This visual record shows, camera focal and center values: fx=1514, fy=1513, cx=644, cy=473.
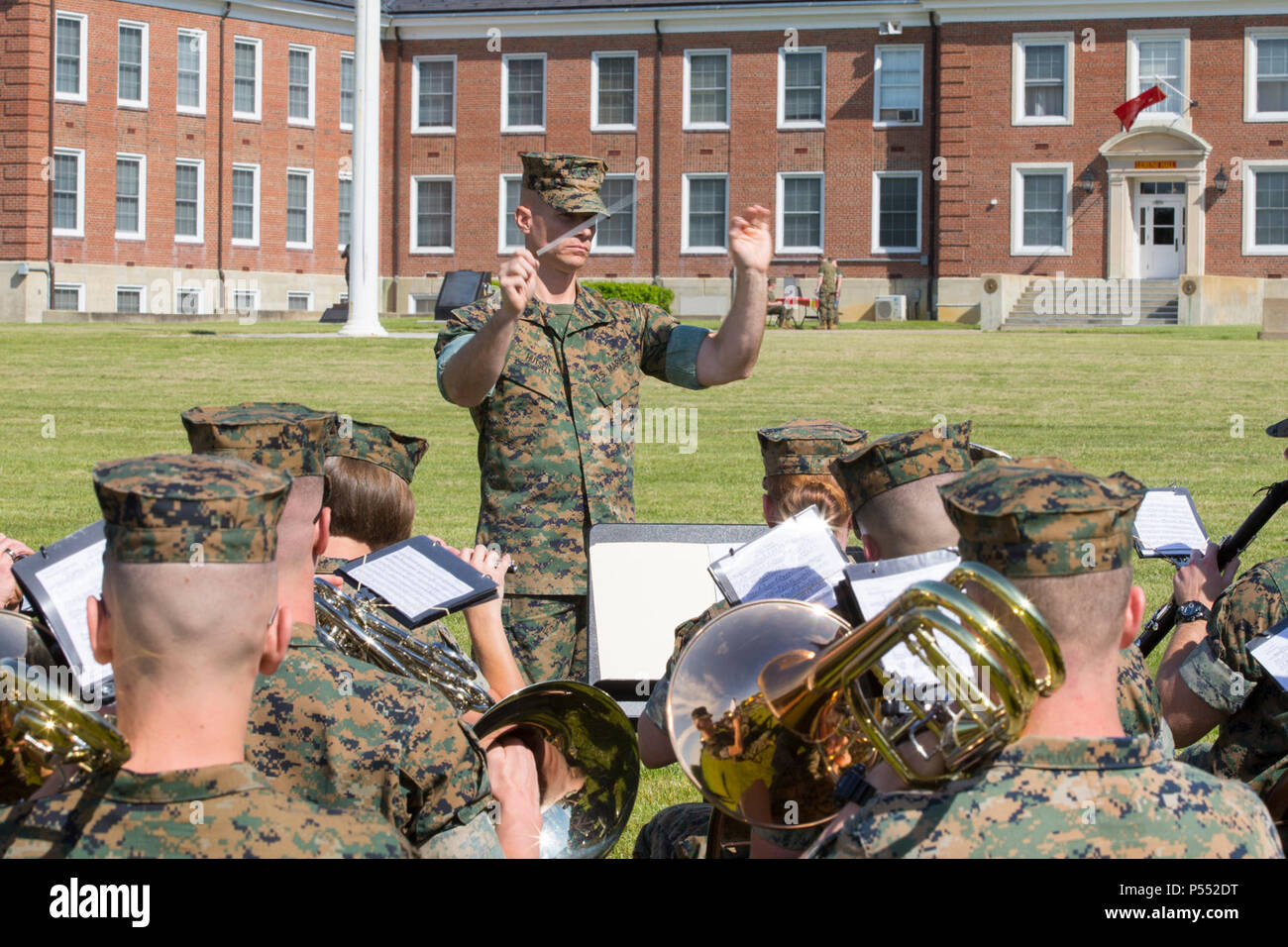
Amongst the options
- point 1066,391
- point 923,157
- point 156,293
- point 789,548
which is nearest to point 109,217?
point 156,293

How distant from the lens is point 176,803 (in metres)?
2.32

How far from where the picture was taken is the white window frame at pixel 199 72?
4291 cm

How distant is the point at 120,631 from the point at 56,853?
0.35 meters

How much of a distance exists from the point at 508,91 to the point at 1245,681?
4387 cm

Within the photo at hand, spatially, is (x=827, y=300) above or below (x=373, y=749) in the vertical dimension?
above

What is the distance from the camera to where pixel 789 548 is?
3600 millimetres

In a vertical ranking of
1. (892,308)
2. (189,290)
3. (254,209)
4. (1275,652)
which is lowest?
(1275,652)

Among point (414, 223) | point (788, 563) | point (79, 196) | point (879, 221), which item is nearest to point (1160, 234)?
point (879, 221)

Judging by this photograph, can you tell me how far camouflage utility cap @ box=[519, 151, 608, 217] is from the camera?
5.15 metres

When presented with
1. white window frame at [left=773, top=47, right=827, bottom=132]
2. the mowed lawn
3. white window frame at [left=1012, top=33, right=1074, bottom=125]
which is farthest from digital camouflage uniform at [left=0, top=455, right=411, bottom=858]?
white window frame at [left=773, top=47, right=827, bottom=132]

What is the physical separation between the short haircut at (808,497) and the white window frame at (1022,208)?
127 ft

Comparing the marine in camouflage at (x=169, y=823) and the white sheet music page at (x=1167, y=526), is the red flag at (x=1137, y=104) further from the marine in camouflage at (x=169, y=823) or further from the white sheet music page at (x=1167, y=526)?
the marine in camouflage at (x=169, y=823)

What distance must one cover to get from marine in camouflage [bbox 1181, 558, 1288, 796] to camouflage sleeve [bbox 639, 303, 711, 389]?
1918mm

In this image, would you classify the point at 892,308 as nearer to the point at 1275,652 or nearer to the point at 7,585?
the point at 1275,652
